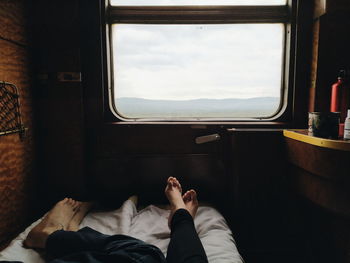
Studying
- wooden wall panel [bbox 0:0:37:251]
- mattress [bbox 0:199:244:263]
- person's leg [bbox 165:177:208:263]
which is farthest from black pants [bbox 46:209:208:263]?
wooden wall panel [bbox 0:0:37:251]

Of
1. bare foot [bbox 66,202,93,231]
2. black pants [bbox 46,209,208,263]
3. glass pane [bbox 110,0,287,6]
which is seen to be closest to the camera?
black pants [bbox 46,209,208,263]

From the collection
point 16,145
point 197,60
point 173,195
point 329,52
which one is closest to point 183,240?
point 173,195

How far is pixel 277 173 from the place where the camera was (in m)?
1.62

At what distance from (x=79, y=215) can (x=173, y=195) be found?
1.83 feet

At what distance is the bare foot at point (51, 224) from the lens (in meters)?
1.18

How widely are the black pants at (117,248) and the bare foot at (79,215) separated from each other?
22 centimetres

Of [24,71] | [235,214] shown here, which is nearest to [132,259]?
[235,214]

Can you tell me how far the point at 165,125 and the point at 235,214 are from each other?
739mm

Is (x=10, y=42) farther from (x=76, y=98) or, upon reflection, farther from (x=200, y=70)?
(x=200, y=70)

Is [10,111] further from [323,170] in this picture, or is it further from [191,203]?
[323,170]

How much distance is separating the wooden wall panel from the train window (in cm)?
54

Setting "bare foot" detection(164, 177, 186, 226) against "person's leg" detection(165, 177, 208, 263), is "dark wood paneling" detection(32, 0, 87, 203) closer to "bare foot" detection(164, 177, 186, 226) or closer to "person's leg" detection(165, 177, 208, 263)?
"bare foot" detection(164, 177, 186, 226)

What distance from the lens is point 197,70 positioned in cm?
187

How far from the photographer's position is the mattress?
1137 mm
